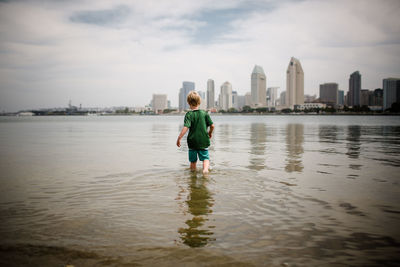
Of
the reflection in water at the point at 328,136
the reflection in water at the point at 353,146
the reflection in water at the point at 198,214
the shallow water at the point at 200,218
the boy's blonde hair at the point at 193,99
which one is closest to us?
the shallow water at the point at 200,218

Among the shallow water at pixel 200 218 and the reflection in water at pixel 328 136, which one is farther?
the reflection in water at pixel 328 136

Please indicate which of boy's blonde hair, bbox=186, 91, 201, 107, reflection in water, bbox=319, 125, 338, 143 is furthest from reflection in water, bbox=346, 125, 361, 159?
boy's blonde hair, bbox=186, 91, 201, 107

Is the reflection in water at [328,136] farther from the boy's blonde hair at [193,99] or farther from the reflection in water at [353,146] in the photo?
the boy's blonde hair at [193,99]

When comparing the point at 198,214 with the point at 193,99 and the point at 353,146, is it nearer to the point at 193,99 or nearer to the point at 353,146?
the point at 193,99

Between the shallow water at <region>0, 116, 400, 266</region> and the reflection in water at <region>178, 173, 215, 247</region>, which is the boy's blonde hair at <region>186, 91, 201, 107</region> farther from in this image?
the reflection in water at <region>178, 173, 215, 247</region>

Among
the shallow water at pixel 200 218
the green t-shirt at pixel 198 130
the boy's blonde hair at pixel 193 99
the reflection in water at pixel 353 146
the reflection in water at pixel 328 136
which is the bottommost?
the reflection in water at pixel 328 136

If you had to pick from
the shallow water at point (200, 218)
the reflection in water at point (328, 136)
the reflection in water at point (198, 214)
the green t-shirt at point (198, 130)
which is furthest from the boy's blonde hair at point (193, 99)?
the reflection in water at point (328, 136)

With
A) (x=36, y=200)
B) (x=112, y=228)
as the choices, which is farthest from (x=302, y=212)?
(x=36, y=200)

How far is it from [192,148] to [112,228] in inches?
167

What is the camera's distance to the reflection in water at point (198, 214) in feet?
12.3

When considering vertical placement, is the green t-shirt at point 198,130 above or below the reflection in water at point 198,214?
above

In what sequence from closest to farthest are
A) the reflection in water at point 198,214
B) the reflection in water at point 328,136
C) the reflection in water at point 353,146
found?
the reflection in water at point 198,214 < the reflection in water at point 353,146 < the reflection in water at point 328,136

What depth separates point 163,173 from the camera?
8570 millimetres

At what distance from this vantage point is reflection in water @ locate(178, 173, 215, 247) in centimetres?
375
